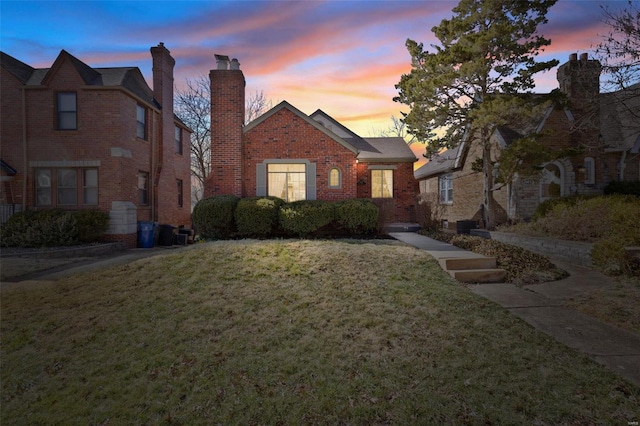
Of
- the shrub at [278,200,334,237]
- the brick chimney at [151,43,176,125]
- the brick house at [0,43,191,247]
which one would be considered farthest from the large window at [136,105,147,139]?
the shrub at [278,200,334,237]

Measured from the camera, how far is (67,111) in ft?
44.7

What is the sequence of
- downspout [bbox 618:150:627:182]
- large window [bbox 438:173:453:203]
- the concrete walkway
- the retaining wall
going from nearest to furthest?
the concrete walkway
the retaining wall
downspout [bbox 618:150:627:182]
large window [bbox 438:173:453:203]

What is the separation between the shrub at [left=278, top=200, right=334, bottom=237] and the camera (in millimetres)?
11086

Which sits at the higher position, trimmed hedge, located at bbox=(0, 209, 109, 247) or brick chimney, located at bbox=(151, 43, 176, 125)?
brick chimney, located at bbox=(151, 43, 176, 125)

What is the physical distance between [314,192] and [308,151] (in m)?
1.86

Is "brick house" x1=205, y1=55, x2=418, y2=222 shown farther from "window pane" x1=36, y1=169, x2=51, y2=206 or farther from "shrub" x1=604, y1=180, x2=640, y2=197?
"shrub" x1=604, y1=180, x2=640, y2=197

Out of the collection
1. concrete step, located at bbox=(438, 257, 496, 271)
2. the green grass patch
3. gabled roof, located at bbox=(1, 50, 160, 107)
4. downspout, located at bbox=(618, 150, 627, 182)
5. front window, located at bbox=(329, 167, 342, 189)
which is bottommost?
the green grass patch

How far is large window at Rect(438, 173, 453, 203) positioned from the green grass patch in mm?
15451

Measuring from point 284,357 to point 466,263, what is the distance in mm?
5360

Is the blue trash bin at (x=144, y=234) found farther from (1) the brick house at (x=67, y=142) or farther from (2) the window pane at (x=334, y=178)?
(2) the window pane at (x=334, y=178)

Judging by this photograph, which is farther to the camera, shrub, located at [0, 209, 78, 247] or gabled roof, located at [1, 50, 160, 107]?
gabled roof, located at [1, 50, 160, 107]

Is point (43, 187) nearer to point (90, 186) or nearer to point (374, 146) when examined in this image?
point (90, 186)

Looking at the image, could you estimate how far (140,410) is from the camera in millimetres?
3287

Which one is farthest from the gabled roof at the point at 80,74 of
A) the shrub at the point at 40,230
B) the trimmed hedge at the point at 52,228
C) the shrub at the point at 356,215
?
the shrub at the point at 356,215
